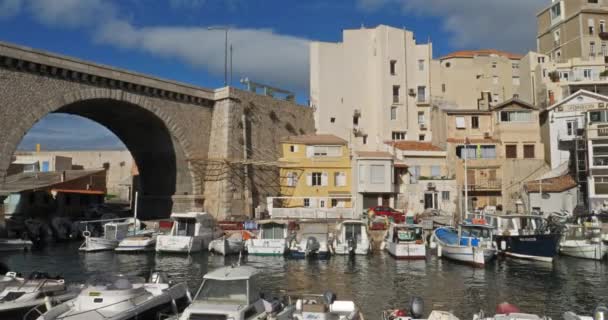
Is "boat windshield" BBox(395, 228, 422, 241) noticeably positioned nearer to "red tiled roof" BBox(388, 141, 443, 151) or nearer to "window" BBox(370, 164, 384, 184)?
"window" BBox(370, 164, 384, 184)

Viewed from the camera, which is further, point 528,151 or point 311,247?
point 528,151

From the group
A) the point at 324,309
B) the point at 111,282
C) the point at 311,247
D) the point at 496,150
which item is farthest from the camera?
the point at 496,150

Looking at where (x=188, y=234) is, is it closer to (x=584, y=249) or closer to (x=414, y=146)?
(x=584, y=249)

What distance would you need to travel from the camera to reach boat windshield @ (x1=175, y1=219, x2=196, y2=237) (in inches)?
1303

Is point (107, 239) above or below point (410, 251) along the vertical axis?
above

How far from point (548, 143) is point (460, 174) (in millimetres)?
10344

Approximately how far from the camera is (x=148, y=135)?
43594mm

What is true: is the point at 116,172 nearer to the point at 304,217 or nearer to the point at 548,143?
the point at 304,217

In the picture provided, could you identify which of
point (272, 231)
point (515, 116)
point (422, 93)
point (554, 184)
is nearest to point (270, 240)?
point (272, 231)

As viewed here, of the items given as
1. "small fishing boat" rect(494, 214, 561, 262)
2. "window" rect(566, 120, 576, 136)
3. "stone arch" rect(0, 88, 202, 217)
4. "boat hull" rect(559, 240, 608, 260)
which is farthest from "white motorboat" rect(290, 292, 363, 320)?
"window" rect(566, 120, 576, 136)

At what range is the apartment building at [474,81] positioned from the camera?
2368 inches

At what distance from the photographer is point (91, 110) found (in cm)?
3991

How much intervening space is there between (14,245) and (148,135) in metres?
14.6

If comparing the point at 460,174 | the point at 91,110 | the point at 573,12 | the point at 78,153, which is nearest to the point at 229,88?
the point at 91,110
